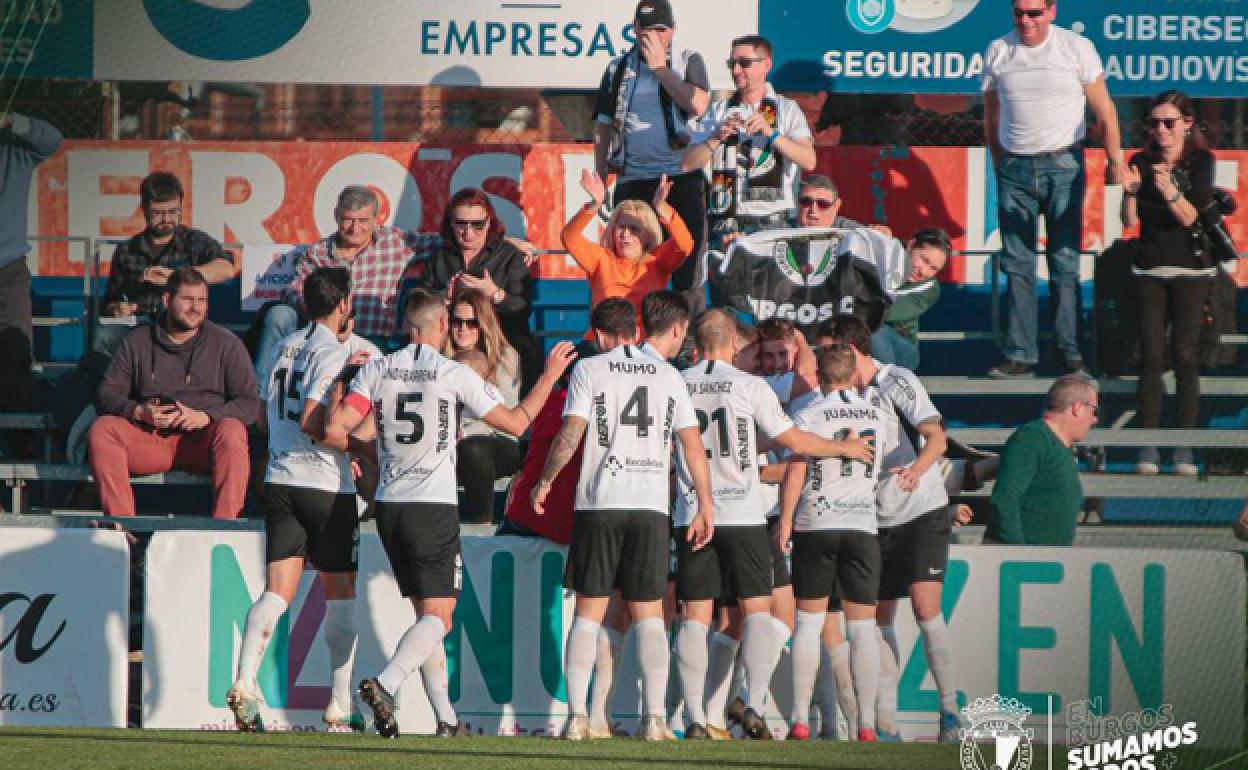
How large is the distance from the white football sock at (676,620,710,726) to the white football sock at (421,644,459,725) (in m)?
1.07

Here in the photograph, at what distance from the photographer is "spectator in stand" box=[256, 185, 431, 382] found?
1159 centimetres

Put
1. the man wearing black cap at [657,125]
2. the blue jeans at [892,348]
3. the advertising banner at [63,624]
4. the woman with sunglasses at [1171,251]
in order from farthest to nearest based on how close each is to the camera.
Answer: the man wearing black cap at [657,125]
the woman with sunglasses at [1171,251]
the blue jeans at [892,348]
the advertising banner at [63,624]

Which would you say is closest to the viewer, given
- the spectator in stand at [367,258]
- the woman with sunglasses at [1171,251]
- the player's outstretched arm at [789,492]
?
the player's outstretched arm at [789,492]

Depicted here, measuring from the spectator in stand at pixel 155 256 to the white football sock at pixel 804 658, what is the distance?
4.50m

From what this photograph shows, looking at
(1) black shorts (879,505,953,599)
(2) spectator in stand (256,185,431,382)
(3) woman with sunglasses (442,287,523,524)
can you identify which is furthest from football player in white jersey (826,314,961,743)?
(2) spectator in stand (256,185,431,382)

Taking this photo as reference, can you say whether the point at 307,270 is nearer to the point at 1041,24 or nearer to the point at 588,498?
the point at 588,498

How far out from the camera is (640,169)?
1165cm

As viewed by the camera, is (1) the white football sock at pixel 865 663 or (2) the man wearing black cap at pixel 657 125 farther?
(2) the man wearing black cap at pixel 657 125

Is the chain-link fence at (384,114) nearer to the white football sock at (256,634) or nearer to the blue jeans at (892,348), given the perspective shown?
the blue jeans at (892,348)

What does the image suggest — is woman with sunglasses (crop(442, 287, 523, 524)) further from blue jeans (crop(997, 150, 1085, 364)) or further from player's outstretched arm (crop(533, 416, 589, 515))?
blue jeans (crop(997, 150, 1085, 364))

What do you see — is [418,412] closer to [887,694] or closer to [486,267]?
[887,694]

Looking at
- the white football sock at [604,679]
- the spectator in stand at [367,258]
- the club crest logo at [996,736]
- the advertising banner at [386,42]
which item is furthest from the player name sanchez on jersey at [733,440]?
the advertising banner at [386,42]

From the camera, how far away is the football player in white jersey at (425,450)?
28.2ft

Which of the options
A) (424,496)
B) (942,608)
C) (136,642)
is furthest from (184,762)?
(942,608)
